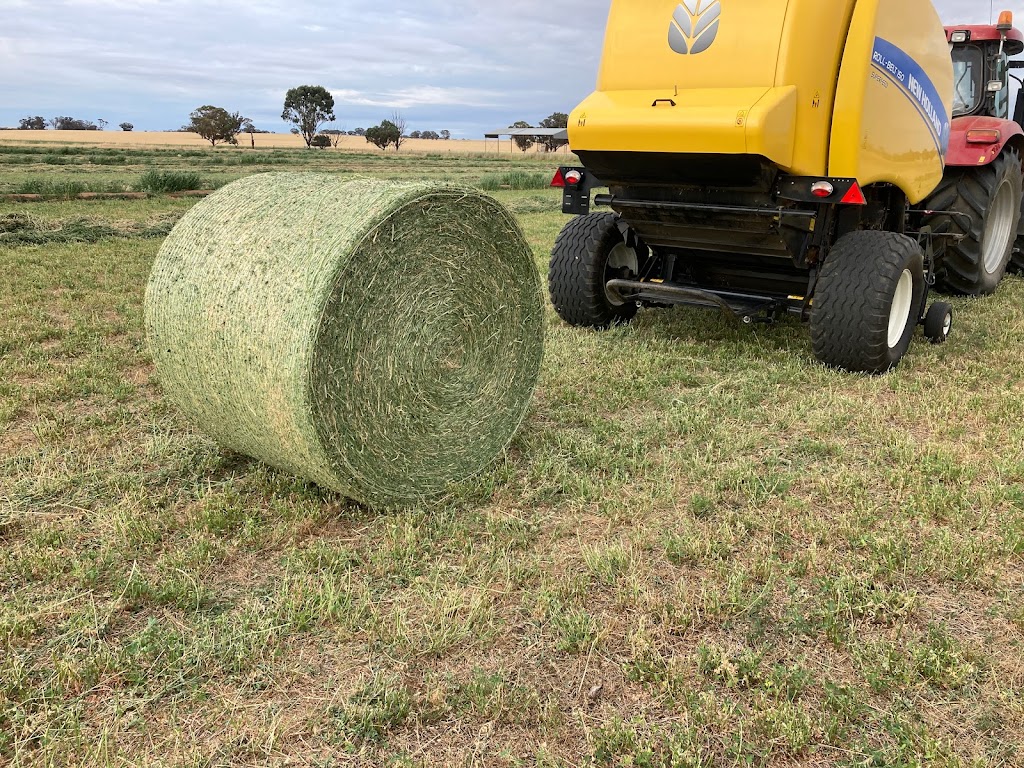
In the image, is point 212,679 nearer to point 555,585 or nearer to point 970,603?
point 555,585

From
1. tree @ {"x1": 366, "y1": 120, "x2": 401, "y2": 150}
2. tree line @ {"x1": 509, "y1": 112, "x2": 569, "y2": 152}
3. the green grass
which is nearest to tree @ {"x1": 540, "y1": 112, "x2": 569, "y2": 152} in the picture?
tree line @ {"x1": 509, "y1": 112, "x2": 569, "y2": 152}

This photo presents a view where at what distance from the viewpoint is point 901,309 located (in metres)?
5.68

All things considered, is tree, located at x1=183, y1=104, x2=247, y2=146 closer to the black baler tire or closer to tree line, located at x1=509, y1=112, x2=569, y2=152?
tree line, located at x1=509, y1=112, x2=569, y2=152

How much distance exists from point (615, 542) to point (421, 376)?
3.89 feet

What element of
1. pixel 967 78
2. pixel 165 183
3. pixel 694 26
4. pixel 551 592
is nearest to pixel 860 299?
pixel 694 26

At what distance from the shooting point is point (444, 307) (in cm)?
379

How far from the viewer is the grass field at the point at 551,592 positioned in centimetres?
223

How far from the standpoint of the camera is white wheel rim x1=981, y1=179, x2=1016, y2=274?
25.8 feet

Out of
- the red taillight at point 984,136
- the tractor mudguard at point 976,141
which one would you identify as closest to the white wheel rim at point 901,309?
the tractor mudguard at point 976,141

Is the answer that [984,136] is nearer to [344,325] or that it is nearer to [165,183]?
[344,325]

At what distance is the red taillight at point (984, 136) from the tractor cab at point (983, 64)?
0.61m

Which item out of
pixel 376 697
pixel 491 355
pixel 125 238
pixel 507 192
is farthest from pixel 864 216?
pixel 507 192

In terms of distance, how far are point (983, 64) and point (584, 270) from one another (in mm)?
4538

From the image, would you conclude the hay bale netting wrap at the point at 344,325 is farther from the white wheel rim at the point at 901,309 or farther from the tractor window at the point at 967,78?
the tractor window at the point at 967,78
